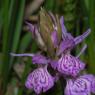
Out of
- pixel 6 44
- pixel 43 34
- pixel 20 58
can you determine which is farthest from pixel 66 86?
pixel 20 58

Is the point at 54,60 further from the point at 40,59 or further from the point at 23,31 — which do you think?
the point at 23,31

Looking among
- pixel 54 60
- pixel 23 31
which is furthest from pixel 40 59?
pixel 23 31

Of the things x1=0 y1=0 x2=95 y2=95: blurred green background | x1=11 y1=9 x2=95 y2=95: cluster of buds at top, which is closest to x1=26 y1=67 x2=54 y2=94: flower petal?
x1=11 y1=9 x2=95 y2=95: cluster of buds at top

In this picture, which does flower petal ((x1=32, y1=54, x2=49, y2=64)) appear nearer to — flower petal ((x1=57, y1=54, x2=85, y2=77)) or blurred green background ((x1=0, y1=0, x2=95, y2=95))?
flower petal ((x1=57, y1=54, x2=85, y2=77))

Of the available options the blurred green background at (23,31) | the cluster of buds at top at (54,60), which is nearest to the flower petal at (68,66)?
the cluster of buds at top at (54,60)

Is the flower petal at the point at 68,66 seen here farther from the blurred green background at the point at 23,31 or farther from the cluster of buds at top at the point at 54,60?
the blurred green background at the point at 23,31

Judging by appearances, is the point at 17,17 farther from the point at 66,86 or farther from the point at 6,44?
the point at 66,86

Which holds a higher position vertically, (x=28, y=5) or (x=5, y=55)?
(x=28, y=5)
